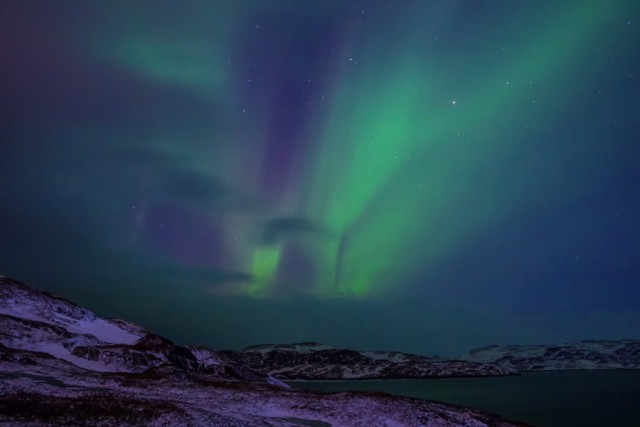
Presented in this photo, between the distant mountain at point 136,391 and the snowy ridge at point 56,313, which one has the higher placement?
the snowy ridge at point 56,313

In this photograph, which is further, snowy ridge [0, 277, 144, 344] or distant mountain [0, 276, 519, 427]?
snowy ridge [0, 277, 144, 344]

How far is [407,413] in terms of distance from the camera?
140ft

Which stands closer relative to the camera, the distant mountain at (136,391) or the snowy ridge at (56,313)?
the distant mountain at (136,391)

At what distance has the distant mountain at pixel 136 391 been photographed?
27.8 metres

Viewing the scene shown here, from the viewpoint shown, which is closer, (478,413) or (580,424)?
(478,413)

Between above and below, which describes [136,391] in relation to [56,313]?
below

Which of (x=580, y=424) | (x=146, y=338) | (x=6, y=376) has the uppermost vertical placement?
(x=146, y=338)

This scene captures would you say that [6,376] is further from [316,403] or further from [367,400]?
[367,400]

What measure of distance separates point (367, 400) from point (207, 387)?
19543mm

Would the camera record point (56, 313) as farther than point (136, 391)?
Yes

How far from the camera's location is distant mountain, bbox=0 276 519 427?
27781mm

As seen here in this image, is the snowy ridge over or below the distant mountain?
over

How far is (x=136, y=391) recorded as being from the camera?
4181 cm

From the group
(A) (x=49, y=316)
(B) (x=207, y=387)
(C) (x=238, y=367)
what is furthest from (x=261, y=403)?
(A) (x=49, y=316)
